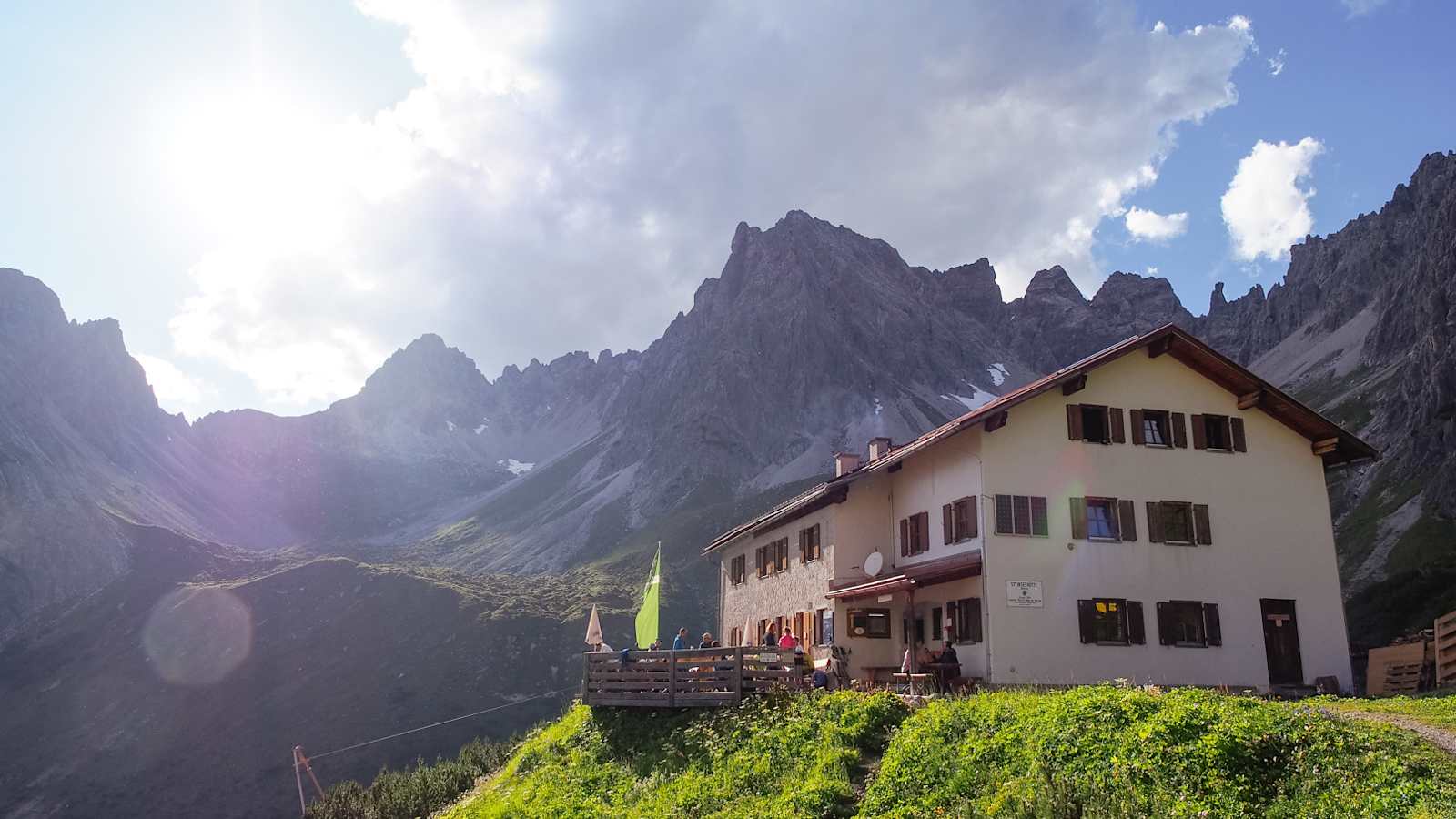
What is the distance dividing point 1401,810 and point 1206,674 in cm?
1864

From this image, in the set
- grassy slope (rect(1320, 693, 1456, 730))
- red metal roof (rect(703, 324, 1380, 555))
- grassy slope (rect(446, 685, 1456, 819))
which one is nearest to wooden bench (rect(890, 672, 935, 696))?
grassy slope (rect(446, 685, 1456, 819))

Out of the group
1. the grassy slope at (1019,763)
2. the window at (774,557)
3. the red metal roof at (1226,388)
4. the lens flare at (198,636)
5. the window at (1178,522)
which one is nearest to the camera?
the grassy slope at (1019,763)

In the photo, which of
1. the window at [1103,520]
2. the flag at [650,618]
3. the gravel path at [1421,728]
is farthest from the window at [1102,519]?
the flag at [650,618]

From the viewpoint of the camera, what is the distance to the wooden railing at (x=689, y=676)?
23844mm

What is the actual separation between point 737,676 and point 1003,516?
922 cm

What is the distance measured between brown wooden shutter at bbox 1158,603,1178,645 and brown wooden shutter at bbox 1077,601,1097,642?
1980mm

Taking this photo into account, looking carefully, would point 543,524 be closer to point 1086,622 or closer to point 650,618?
point 650,618

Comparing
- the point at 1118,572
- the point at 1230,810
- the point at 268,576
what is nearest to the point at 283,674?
the point at 268,576

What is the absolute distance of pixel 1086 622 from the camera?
2703 centimetres

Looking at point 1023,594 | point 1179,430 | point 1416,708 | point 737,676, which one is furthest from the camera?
point 1179,430

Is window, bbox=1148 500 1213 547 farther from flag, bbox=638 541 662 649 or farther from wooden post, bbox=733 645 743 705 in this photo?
flag, bbox=638 541 662 649

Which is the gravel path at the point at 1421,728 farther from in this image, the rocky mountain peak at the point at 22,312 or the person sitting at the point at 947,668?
the rocky mountain peak at the point at 22,312

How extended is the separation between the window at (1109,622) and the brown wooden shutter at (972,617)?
2744mm

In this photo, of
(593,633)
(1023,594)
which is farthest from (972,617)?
(593,633)
